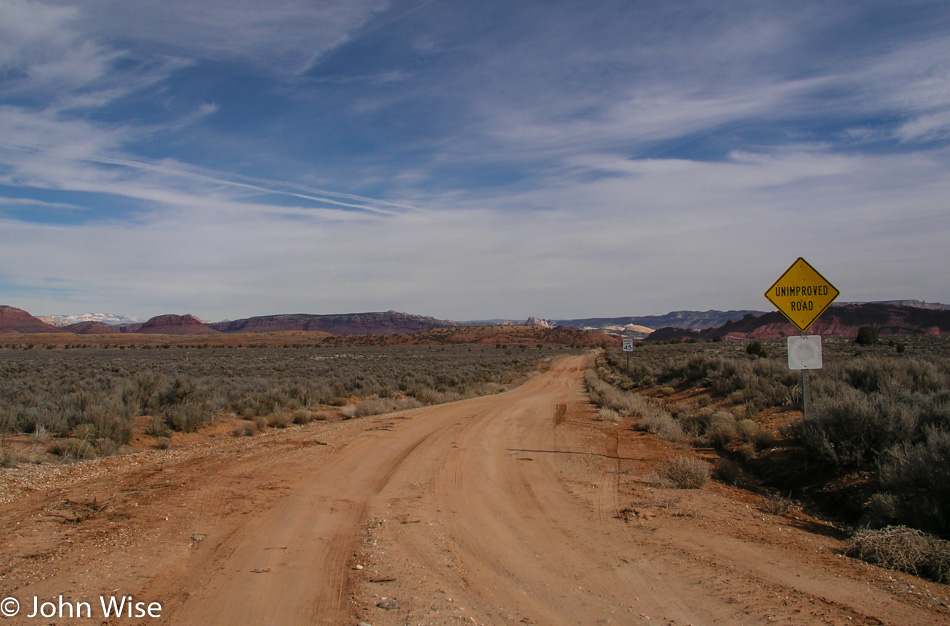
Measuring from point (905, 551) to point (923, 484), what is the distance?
1.50 metres

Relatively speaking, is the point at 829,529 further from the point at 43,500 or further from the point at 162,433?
the point at 162,433

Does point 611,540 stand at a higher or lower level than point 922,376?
lower

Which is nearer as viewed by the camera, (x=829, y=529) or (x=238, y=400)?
(x=829, y=529)

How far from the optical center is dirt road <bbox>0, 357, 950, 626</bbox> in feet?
15.2

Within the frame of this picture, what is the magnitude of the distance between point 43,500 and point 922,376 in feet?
62.5

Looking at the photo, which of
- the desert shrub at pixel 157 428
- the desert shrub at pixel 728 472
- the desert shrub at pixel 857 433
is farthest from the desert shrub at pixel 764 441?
the desert shrub at pixel 157 428

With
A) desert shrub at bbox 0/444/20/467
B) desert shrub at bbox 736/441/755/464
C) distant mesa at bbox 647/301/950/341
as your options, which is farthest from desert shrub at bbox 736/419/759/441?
distant mesa at bbox 647/301/950/341

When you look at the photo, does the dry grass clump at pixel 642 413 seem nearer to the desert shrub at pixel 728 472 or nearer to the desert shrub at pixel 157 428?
the desert shrub at pixel 728 472

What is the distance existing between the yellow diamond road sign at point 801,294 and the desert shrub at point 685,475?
3227 mm

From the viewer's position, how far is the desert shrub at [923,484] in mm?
6047

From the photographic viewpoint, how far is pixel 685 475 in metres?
8.93

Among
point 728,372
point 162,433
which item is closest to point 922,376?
point 728,372

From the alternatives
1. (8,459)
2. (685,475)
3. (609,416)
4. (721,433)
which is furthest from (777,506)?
(8,459)

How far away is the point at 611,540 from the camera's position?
21.0ft
